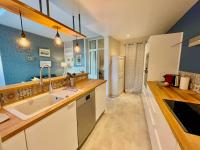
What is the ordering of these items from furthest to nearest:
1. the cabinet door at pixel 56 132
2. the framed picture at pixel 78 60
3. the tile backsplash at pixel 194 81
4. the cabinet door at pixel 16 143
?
1. the framed picture at pixel 78 60
2. the tile backsplash at pixel 194 81
3. the cabinet door at pixel 56 132
4. the cabinet door at pixel 16 143

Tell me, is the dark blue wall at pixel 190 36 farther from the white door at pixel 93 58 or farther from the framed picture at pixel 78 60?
the framed picture at pixel 78 60


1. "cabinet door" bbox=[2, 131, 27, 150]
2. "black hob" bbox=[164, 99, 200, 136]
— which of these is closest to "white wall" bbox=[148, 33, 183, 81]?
"black hob" bbox=[164, 99, 200, 136]

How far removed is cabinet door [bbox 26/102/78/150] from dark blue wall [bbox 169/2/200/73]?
2.05 meters

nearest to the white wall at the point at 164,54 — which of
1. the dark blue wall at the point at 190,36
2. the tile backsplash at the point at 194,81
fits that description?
the dark blue wall at the point at 190,36

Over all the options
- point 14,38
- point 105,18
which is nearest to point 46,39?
point 14,38

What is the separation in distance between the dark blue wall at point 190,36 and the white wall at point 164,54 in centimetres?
15

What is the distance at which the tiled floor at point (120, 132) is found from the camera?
1649mm

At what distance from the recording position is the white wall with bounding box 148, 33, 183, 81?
218cm

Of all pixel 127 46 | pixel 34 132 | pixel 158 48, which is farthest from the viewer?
pixel 127 46

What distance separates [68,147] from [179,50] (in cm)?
274

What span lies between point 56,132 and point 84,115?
23.9 inches

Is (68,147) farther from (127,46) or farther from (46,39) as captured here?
(46,39)

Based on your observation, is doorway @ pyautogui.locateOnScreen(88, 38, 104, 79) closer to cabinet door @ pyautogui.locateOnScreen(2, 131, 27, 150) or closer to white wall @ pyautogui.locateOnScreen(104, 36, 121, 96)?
white wall @ pyautogui.locateOnScreen(104, 36, 121, 96)

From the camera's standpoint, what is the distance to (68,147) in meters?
1.28
